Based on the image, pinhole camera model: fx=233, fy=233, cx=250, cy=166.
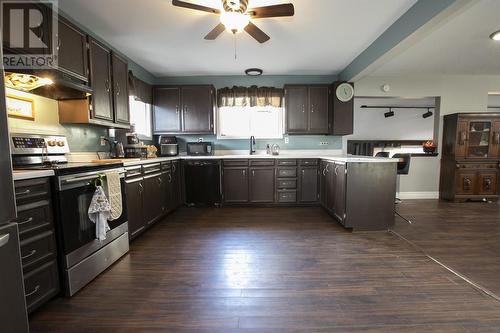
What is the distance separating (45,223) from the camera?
157 centimetres

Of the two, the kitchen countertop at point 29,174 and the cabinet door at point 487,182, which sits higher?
the kitchen countertop at point 29,174

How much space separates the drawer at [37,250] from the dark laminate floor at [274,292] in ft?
1.21

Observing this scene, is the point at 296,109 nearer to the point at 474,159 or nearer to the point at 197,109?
the point at 197,109

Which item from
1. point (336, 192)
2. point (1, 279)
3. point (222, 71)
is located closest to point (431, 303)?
point (336, 192)

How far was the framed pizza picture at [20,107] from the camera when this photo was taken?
191cm

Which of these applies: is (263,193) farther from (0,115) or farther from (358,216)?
(0,115)

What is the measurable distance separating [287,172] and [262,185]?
1.66 feet

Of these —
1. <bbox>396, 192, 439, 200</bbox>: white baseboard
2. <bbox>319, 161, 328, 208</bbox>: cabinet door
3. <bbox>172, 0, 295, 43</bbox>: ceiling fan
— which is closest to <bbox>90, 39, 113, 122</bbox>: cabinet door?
<bbox>172, 0, 295, 43</bbox>: ceiling fan

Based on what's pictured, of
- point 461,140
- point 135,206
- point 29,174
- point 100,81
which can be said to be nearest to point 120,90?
point 100,81

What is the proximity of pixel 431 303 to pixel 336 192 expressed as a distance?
1783 millimetres

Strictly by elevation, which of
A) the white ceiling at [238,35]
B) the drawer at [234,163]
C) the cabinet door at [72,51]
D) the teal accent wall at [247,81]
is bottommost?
the drawer at [234,163]

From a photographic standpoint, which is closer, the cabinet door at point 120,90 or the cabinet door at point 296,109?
the cabinet door at point 120,90

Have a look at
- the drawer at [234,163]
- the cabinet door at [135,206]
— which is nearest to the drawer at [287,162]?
the drawer at [234,163]

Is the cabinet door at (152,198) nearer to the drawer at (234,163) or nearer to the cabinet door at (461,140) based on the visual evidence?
the drawer at (234,163)
